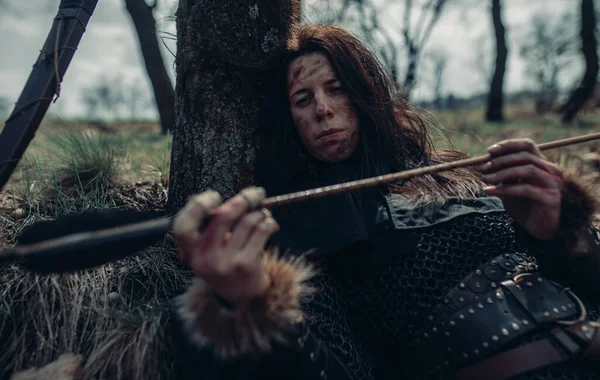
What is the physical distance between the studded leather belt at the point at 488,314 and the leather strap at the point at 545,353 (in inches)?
1.3

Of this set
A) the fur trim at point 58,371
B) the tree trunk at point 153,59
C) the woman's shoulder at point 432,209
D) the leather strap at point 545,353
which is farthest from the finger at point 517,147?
the tree trunk at point 153,59

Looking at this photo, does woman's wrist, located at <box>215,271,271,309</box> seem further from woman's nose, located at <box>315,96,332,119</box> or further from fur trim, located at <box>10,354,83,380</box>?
woman's nose, located at <box>315,96,332,119</box>

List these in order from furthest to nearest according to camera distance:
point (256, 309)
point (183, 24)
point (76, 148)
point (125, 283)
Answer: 1. point (76, 148)
2. point (183, 24)
3. point (125, 283)
4. point (256, 309)

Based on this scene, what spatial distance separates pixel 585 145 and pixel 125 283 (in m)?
5.59

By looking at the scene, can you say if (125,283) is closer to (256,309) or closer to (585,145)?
(256,309)

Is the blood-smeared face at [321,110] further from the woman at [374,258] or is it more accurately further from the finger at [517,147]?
the finger at [517,147]

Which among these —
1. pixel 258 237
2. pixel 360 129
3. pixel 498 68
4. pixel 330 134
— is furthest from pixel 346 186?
pixel 498 68

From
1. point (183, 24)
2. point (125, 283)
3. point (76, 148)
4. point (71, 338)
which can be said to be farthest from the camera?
point (76, 148)

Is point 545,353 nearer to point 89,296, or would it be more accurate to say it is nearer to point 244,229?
point 244,229

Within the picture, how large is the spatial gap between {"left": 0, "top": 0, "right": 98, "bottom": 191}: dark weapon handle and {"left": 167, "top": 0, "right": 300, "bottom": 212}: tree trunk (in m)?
0.49

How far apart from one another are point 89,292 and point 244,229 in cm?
110

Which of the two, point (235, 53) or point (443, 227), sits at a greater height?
point (235, 53)

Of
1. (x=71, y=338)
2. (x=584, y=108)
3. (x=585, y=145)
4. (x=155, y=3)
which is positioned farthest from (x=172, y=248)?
(x=584, y=108)

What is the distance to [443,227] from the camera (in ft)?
5.98
